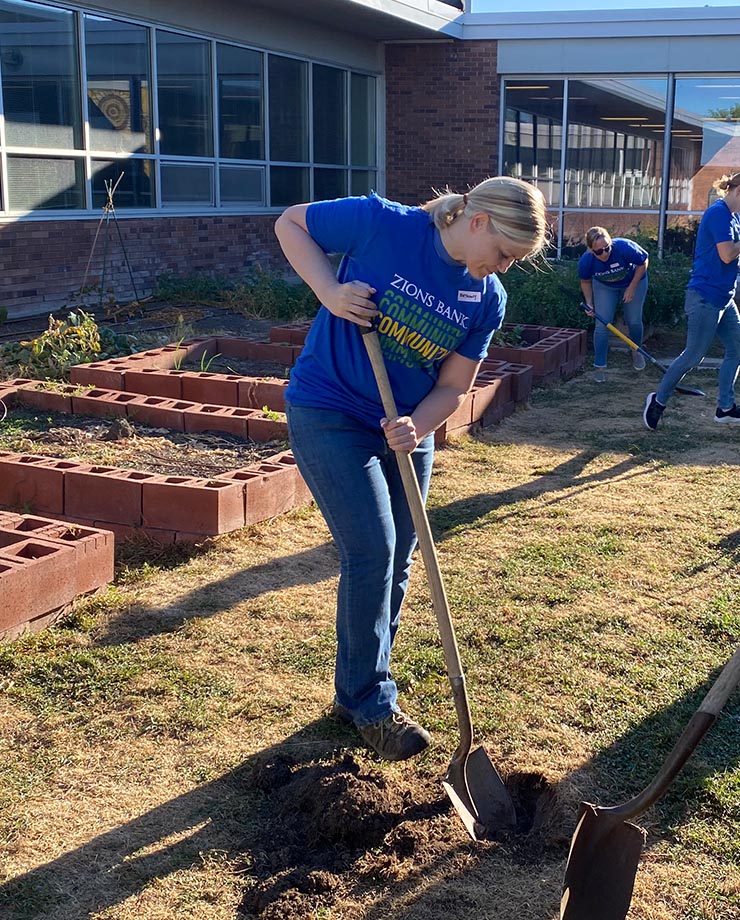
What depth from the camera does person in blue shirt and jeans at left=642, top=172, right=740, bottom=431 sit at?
7414 millimetres

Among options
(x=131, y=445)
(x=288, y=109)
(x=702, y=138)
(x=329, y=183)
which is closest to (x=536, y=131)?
(x=702, y=138)

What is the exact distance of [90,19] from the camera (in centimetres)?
1166

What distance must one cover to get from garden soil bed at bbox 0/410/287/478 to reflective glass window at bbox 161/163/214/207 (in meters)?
7.14

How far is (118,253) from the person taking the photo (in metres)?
12.3

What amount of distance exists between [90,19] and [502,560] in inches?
358

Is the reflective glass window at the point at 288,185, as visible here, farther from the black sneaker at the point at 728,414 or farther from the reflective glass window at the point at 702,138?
the black sneaker at the point at 728,414

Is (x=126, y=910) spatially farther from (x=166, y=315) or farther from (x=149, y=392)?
(x=166, y=315)

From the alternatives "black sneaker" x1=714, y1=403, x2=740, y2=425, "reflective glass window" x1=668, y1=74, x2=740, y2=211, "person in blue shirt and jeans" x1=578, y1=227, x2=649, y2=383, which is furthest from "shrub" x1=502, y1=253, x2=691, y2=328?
"reflective glass window" x1=668, y1=74, x2=740, y2=211

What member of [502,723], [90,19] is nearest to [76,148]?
[90,19]

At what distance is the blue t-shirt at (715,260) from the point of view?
742cm

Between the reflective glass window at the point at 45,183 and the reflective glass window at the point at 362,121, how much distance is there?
7056mm

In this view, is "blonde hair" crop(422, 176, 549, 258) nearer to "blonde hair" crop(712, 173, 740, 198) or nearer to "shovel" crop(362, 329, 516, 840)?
"shovel" crop(362, 329, 516, 840)

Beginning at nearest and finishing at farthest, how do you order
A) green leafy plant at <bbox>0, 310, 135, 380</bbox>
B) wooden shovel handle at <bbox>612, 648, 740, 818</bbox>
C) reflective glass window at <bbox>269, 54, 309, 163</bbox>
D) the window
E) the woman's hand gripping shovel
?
wooden shovel handle at <bbox>612, 648, 740, 818</bbox> < green leafy plant at <bbox>0, 310, 135, 380</bbox> < the woman's hand gripping shovel < the window < reflective glass window at <bbox>269, 54, 309, 163</bbox>

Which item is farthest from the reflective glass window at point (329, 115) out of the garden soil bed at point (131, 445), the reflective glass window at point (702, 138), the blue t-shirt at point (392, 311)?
the blue t-shirt at point (392, 311)
